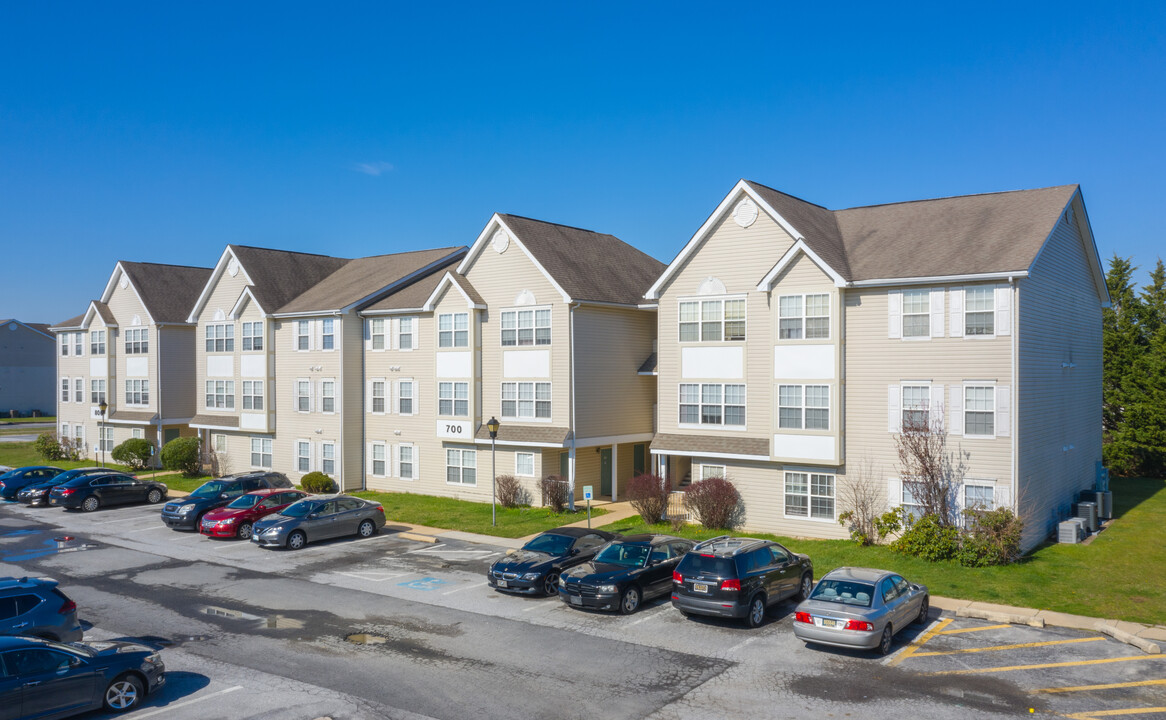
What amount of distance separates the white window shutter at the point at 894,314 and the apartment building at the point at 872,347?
34mm

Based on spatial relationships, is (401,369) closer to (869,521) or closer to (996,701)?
(869,521)

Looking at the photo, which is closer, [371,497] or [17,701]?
[17,701]

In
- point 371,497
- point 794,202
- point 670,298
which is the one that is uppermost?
point 794,202

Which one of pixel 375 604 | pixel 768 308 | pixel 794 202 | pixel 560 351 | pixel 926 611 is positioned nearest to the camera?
pixel 926 611

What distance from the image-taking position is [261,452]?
4184cm

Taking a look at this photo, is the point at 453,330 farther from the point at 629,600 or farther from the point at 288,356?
the point at 629,600

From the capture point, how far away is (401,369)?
37.3 meters

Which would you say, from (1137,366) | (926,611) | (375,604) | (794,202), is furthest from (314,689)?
(1137,366)

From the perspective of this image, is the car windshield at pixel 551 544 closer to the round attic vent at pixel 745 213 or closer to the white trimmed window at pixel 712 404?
the white trimmed window at pixel 712 404

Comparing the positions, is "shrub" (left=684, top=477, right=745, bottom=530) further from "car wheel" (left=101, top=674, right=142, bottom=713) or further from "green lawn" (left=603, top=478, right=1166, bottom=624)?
"car wheel" (left=101, top=674, right=142, bottom=713)

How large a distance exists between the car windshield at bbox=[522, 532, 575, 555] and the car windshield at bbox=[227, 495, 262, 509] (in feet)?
39.9

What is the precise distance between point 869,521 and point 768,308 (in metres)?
7.50

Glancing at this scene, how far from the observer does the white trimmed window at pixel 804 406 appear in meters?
26.0

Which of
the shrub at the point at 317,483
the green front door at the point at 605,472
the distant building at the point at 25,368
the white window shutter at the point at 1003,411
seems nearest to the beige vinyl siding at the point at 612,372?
the green front door at the point at 605,472
